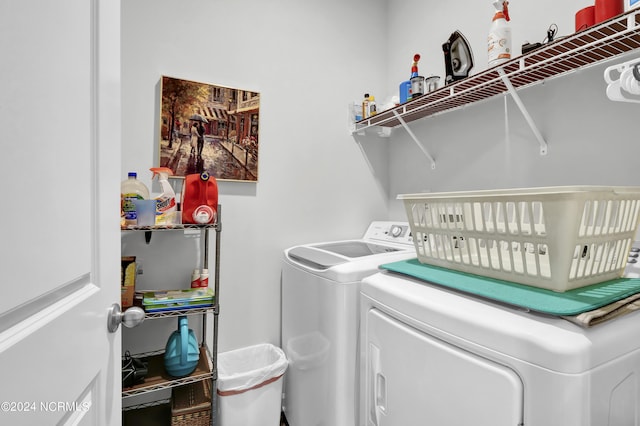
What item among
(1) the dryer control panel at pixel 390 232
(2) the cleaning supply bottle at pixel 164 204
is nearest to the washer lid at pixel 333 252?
(1) the dryer control panel at pixel 390 232

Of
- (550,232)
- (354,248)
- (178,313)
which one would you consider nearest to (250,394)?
(178,313)

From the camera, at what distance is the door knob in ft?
2.40

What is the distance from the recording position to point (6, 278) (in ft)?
1.19

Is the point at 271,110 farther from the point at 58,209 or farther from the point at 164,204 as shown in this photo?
the point at 58,209

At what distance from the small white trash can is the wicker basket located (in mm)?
73

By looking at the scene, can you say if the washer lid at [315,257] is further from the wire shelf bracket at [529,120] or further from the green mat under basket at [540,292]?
the wire shelf bracket at [529,120]

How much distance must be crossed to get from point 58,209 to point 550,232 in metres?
1.02

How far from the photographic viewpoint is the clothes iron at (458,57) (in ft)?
4.87

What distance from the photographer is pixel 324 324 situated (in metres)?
1.35

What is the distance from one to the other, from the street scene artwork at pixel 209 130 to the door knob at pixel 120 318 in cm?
106

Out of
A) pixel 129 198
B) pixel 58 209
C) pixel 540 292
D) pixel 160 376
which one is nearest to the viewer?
pixel 58 209

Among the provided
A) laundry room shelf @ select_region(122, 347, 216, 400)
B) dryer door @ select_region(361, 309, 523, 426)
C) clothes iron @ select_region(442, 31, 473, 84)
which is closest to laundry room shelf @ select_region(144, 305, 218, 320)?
laundry room shelf @ select_region(122, 347, 216, 400)

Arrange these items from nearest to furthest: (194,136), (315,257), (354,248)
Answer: (315,257)
(194,136)
(354,248)

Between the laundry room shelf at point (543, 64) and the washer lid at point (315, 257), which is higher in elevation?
the laundry room shelf at point (543, 64)
